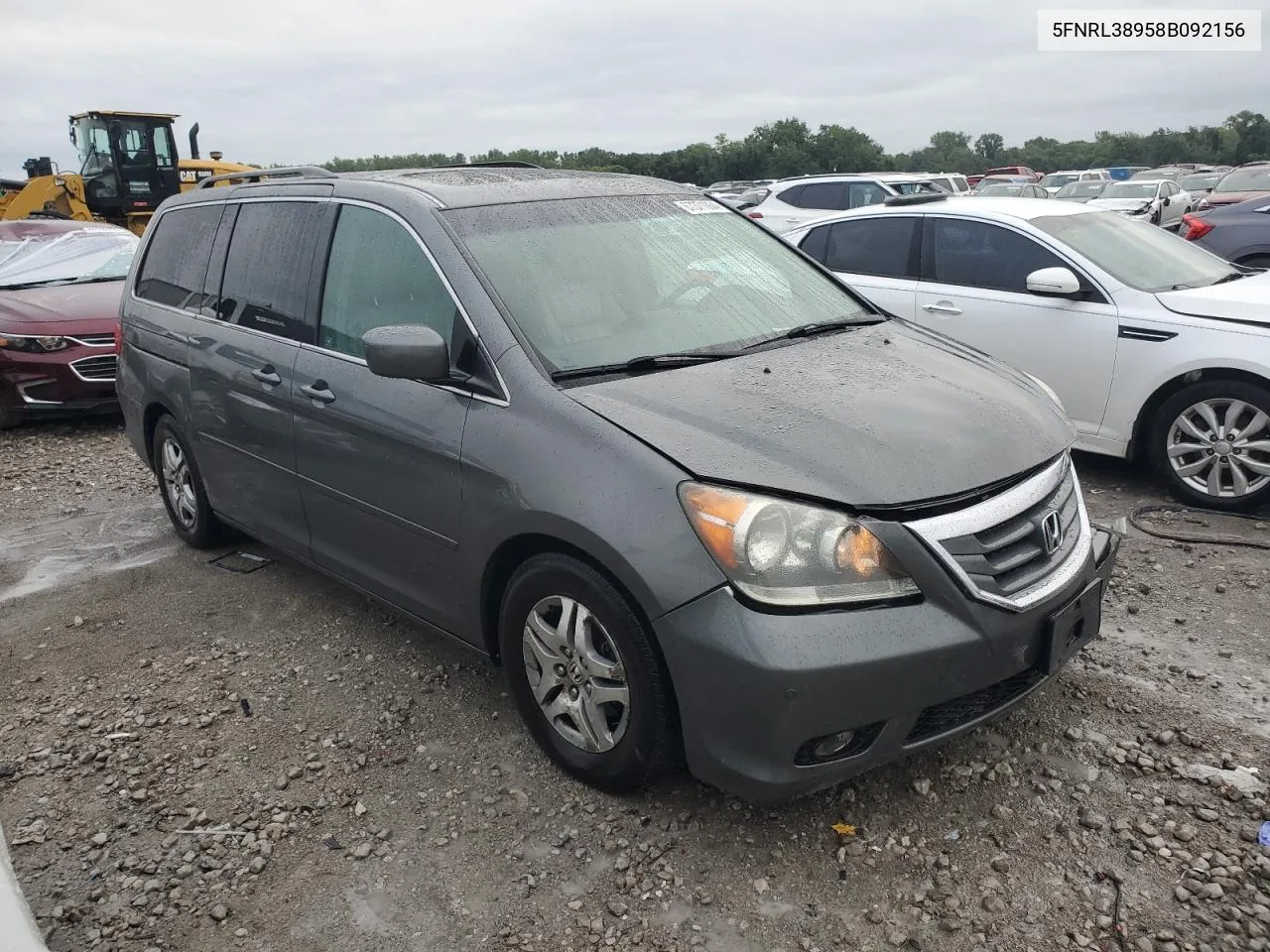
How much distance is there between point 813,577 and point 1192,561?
2867mm

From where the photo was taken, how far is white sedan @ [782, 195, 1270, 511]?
510 centimetres

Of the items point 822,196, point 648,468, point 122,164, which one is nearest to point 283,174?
point 648,468

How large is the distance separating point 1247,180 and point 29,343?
19.3m

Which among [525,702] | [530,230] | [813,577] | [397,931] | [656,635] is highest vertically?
[530,230]

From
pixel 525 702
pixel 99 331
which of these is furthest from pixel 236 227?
pixel 99 331

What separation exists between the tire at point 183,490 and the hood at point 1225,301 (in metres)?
5.02

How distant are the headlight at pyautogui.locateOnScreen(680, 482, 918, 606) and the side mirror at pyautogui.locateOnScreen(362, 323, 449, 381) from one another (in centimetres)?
102

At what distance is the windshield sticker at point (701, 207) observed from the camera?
13.4 feet

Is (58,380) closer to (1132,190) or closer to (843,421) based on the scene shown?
(843,421)

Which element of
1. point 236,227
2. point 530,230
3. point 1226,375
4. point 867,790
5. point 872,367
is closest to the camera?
point 867,790

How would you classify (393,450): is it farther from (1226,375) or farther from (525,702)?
(1226,375)

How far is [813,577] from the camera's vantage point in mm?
2535

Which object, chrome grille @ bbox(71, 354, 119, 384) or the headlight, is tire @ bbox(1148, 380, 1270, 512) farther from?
chrome grille @ bbox(71, 354, 119, 384)

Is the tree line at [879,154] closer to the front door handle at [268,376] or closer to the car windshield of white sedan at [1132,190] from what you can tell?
the car windshield of white sedan at [1132,190]
